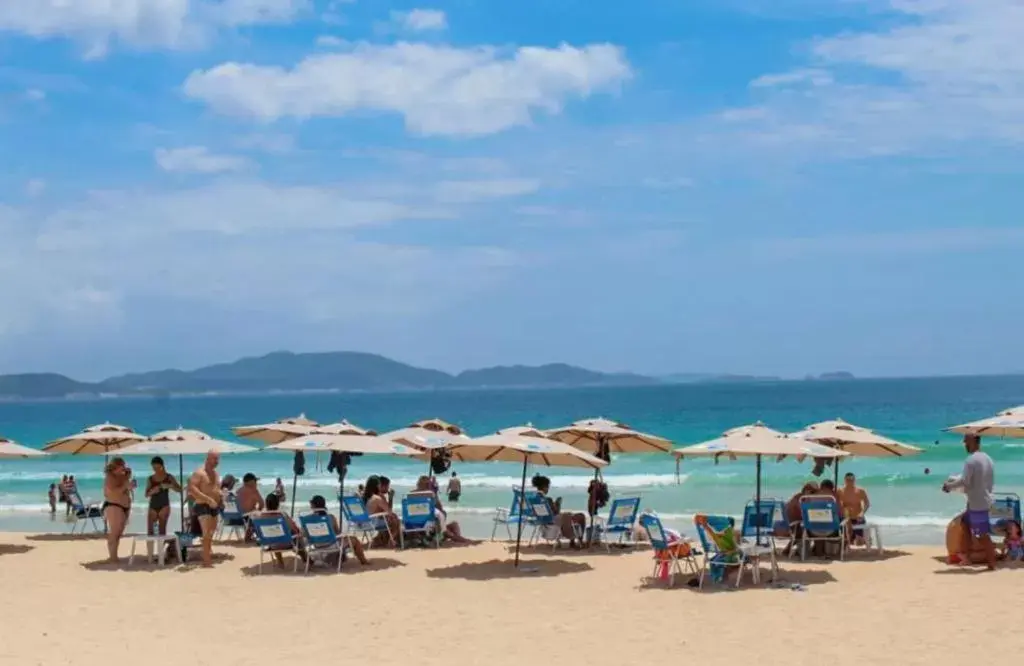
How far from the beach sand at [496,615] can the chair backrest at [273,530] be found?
1.21 feet

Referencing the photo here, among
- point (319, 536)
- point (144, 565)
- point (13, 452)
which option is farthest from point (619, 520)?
point (13, 452)

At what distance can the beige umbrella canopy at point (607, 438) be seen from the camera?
15242 mm

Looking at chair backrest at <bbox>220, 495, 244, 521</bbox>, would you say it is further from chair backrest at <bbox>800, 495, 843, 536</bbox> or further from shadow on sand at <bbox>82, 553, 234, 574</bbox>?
chair backrest at <bbox>800, 495, 843, 536</bbox>

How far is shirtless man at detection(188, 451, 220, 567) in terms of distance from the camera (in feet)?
41.9

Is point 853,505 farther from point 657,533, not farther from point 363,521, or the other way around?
point 363,521

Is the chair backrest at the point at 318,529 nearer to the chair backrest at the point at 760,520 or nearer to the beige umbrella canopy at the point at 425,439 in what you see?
the beige umbrella canopy at the point at 425,439

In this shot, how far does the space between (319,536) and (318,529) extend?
8cm

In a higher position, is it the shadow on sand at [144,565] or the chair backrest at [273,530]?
the chair backrest at [273,530]

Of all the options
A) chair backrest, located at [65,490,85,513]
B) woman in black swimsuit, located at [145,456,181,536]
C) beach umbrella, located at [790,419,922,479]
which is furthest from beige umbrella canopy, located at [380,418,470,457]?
chair backrest, located at [65,490,85,513]

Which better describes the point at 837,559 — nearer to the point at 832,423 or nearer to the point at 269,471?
the point at 832,423

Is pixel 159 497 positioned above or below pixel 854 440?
below

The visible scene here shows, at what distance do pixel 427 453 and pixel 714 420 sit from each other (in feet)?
240

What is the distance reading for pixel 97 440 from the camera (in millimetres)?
17203

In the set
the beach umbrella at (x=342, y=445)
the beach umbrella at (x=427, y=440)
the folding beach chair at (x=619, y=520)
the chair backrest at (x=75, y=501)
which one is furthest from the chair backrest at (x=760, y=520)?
the chair backrest at (x=75, y=501)
